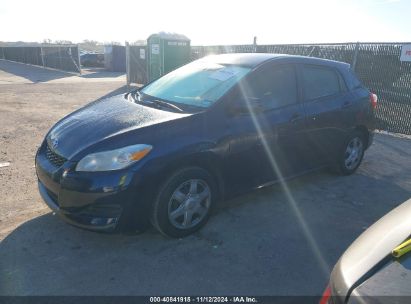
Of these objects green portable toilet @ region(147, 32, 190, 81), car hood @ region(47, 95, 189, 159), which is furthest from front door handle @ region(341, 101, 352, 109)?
green portable toilet @ region(147, 32, 190, 81)

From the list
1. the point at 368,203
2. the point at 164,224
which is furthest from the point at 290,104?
the point at 164,224

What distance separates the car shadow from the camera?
290 cm

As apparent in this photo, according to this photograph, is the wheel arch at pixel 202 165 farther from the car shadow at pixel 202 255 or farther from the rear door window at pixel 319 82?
the rear door window at pixel 319 82

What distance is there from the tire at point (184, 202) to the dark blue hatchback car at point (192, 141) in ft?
0.03

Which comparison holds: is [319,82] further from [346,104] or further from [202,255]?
[202,255]

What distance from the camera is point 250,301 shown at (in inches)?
110

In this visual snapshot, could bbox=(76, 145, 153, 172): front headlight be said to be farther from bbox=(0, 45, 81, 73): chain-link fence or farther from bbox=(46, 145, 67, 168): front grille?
bbox=(0, 45, 81, 73): chain-link fence

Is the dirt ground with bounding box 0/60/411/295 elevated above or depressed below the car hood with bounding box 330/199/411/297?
below

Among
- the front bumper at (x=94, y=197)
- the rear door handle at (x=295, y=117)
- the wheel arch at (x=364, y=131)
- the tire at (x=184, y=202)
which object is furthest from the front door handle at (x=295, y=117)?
the front bumper at (x=94, y=197)

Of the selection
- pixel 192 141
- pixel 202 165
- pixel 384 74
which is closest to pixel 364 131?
pixel 202 165

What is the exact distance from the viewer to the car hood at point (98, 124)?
327 cm

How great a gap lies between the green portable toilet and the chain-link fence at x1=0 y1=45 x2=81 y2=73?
484 inches

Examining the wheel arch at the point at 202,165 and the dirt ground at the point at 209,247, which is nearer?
the dirt ground at the point at 209,247

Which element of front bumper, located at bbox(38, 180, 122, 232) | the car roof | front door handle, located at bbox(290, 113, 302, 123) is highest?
the car roof
